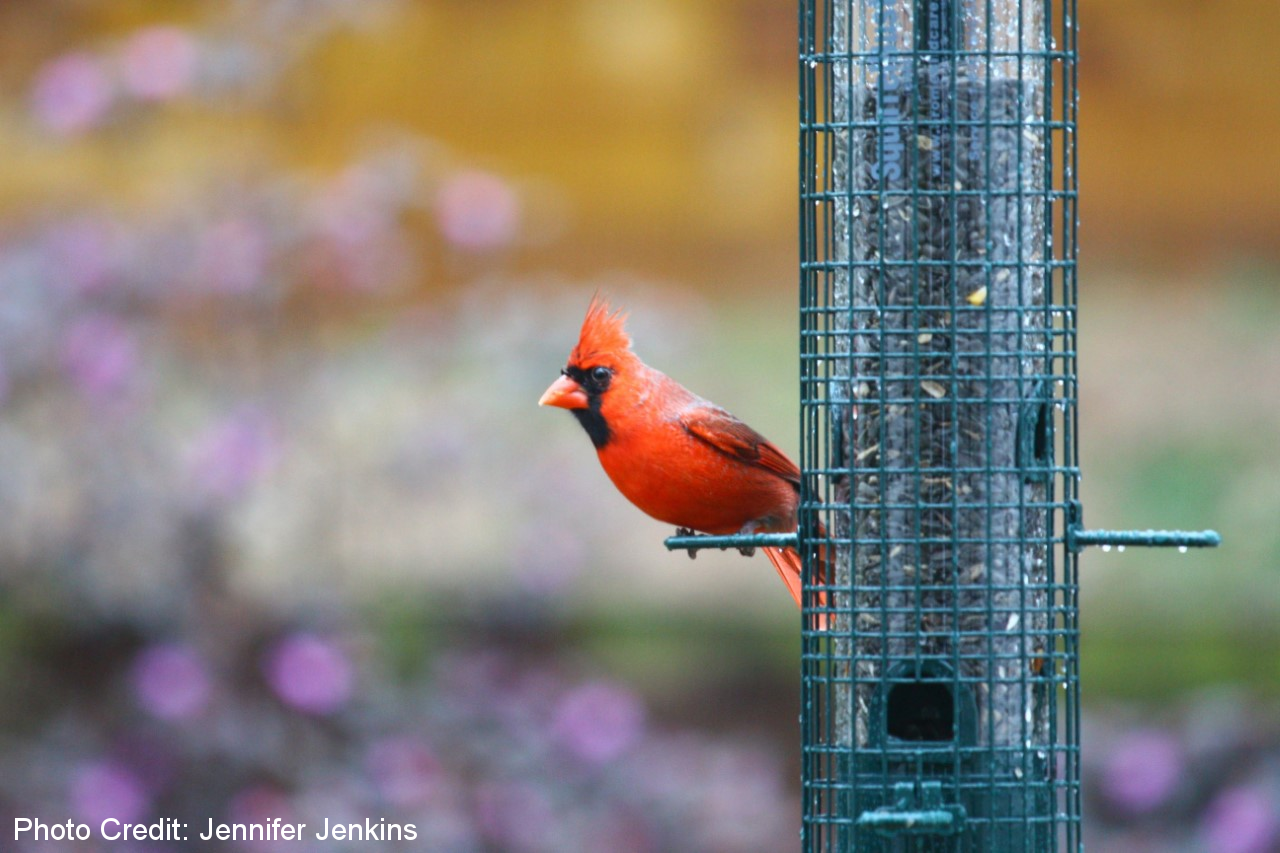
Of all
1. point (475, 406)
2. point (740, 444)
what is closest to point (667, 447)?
point (740, 444)

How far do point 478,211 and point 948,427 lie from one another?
3.39 m

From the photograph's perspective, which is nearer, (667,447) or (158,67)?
(667,447)

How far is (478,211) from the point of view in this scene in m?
6.73

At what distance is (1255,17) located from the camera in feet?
22.5

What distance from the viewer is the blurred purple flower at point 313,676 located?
6562mm

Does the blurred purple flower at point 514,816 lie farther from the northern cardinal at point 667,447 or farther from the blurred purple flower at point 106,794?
the northern cardinal at point 667,447

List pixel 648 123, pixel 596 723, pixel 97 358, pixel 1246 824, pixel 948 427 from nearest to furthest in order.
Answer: pixel 948 427 < pixel 1246 824 < pixel 97 358 < pixel 596 723 < pixel 648 123

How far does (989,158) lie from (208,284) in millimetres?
3723

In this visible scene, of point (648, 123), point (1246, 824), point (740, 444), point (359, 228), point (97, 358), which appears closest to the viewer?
point (740, 444)

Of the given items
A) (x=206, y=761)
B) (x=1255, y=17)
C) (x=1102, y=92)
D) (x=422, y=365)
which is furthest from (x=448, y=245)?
(x=1255, y=17)

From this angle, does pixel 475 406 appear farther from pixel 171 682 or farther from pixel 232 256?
pixel 171 682

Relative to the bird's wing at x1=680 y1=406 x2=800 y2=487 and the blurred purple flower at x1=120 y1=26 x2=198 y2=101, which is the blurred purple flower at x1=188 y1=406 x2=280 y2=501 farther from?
the bird's wing at x1=680 y1=406 x2=800 y2=487

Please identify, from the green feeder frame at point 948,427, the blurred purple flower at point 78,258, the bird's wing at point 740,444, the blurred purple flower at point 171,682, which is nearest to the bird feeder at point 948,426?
the green feeder frame at point 948,427

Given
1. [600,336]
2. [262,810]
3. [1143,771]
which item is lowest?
[262,810]
